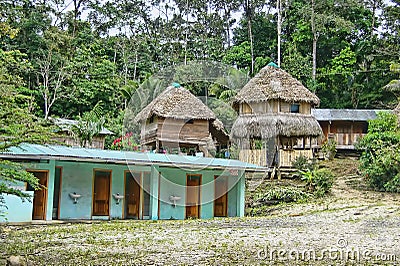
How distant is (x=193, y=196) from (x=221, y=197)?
1331mm

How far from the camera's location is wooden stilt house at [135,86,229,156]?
19.6m

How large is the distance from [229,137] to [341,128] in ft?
38.2

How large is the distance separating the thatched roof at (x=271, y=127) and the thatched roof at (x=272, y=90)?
0.85 m

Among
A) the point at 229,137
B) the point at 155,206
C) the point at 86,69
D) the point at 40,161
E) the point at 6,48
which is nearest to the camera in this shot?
the point at 40,161

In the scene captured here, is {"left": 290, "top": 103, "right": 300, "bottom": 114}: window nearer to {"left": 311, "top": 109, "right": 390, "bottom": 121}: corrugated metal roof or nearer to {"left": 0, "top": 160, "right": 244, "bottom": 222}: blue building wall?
{"left": 311, "top": 109, "right": 390, "bottom": 121}: corrugated metal roof

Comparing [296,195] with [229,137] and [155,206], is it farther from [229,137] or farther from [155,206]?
[155,206]

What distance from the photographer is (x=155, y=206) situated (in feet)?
50.4

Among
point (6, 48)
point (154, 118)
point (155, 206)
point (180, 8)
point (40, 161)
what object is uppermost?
point (180, 8)

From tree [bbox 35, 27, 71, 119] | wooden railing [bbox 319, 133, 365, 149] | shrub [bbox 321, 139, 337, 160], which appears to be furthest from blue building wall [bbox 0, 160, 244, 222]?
tree [bbox 35, 27, 71, 119]

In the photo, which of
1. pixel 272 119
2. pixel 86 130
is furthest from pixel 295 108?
pixel 86 130

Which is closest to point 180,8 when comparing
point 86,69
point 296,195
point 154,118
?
point 86,69

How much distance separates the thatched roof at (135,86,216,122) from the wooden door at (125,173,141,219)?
447 centimetres

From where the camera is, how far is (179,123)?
→ 20.5 metres

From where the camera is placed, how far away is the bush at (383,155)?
1964 cm
